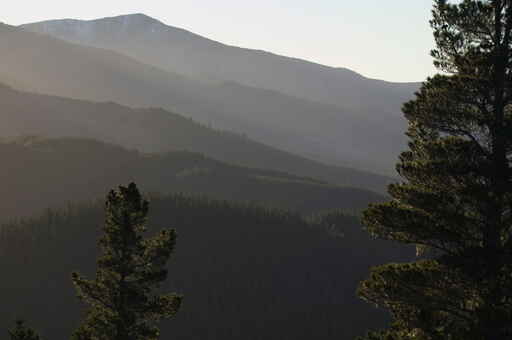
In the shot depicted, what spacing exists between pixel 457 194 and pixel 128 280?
1154cm

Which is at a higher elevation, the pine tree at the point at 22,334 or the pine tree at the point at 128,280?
the pine tree at the point at 128,280

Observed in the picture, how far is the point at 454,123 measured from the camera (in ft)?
67.5

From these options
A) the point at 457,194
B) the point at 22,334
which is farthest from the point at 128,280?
the point at 457,194

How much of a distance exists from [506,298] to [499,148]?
4.29 metres

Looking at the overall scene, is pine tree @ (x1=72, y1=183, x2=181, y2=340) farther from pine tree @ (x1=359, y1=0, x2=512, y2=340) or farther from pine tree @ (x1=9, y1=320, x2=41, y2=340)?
pine tree @ (x1=359, y1=0, x2=512, y2=340)

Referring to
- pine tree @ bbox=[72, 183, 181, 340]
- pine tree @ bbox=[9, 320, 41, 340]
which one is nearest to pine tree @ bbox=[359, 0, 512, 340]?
pine tree @ bbox=[72, 183, 181, 340]

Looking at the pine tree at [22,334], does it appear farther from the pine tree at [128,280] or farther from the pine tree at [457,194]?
the pine tree at [457,194]

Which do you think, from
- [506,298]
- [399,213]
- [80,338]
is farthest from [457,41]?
[80,338]

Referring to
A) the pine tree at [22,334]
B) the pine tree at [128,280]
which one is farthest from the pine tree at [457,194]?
the pine tree at [22,334]

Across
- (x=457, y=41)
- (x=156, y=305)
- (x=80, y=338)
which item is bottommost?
(x=80, y=338)

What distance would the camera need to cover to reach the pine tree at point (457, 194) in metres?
19.1

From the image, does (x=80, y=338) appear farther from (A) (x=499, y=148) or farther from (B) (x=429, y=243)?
(A) (x=499, y=148)

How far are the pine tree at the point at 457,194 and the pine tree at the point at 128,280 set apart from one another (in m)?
7.23

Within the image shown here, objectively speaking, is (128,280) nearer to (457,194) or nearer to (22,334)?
(22,334)
